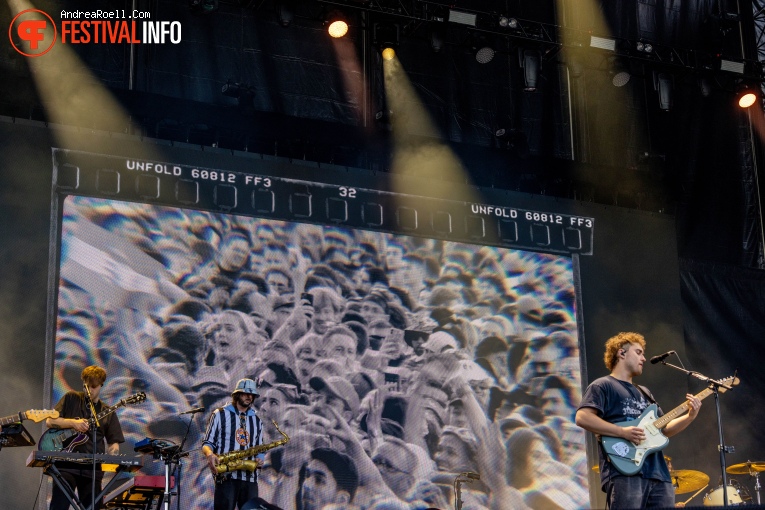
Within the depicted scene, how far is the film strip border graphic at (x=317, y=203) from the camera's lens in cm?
844

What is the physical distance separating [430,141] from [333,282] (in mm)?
1966

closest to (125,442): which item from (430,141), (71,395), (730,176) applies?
(71,395)

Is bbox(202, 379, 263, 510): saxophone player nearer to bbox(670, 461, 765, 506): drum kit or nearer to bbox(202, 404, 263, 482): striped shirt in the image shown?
bbox(202, 404, 263, 482): striped shirt

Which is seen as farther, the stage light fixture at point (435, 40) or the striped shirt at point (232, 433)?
the stage light fixture at point (435, 40)

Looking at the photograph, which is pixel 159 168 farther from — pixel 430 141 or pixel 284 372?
pixel 430 141

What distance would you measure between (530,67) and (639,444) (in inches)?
240

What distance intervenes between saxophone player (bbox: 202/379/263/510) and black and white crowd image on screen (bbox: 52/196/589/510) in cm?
121

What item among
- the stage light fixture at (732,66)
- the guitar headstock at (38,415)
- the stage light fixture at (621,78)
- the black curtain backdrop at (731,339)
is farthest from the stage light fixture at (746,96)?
the guitar headstock at (38,415)

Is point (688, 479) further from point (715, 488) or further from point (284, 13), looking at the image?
point (284, 13)

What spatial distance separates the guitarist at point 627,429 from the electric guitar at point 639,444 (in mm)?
28

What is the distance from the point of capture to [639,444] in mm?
5125

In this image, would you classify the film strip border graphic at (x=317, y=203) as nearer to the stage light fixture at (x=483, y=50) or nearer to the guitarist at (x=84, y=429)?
the stage light fixture at (x=483, y=50)

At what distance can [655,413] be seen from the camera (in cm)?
528

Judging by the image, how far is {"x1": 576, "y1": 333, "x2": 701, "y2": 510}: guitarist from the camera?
508 centimetres
